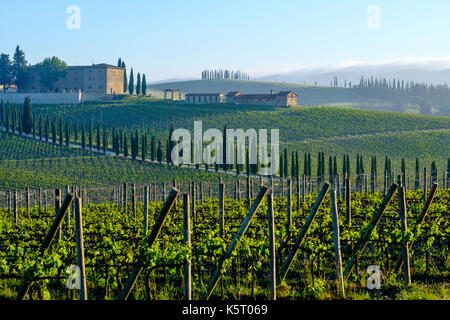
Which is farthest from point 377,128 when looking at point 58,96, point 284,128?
point 58,96

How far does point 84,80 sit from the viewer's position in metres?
151

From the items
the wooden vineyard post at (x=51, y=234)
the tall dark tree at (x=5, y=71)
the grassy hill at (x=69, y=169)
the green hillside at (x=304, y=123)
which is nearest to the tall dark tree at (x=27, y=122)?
the grassy hill at (x=69, y=169)

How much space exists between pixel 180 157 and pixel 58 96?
65809mm

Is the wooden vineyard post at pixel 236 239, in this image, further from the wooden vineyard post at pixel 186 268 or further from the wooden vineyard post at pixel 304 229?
the wooden vineyard post at pixel 304 229

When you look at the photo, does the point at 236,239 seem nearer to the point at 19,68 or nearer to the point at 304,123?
the point at 304,123

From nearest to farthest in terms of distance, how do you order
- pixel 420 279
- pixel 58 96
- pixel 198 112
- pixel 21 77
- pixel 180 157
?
pixel 420 279 < pixel 180 157 < pixel 198 112 < pixel 58 96 < pixel 21 77

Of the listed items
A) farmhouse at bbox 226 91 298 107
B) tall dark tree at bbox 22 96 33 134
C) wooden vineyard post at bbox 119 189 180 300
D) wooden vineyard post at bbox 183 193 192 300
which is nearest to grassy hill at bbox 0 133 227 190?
tall dark tree at bbox 22 96 33 134

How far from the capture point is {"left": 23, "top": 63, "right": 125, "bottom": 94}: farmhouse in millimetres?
148000

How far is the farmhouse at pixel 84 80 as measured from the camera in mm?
148000

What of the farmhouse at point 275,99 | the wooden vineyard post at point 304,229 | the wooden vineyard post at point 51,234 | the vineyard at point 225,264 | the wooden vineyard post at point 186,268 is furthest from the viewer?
the farmhouse at point 275,99

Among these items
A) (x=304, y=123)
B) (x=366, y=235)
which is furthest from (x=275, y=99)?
(x=366, y=235)

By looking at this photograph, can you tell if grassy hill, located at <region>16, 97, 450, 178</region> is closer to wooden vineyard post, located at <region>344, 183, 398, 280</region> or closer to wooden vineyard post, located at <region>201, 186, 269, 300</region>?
wooden vineyard post, located at <region>344, 183, 398, 280</region>
